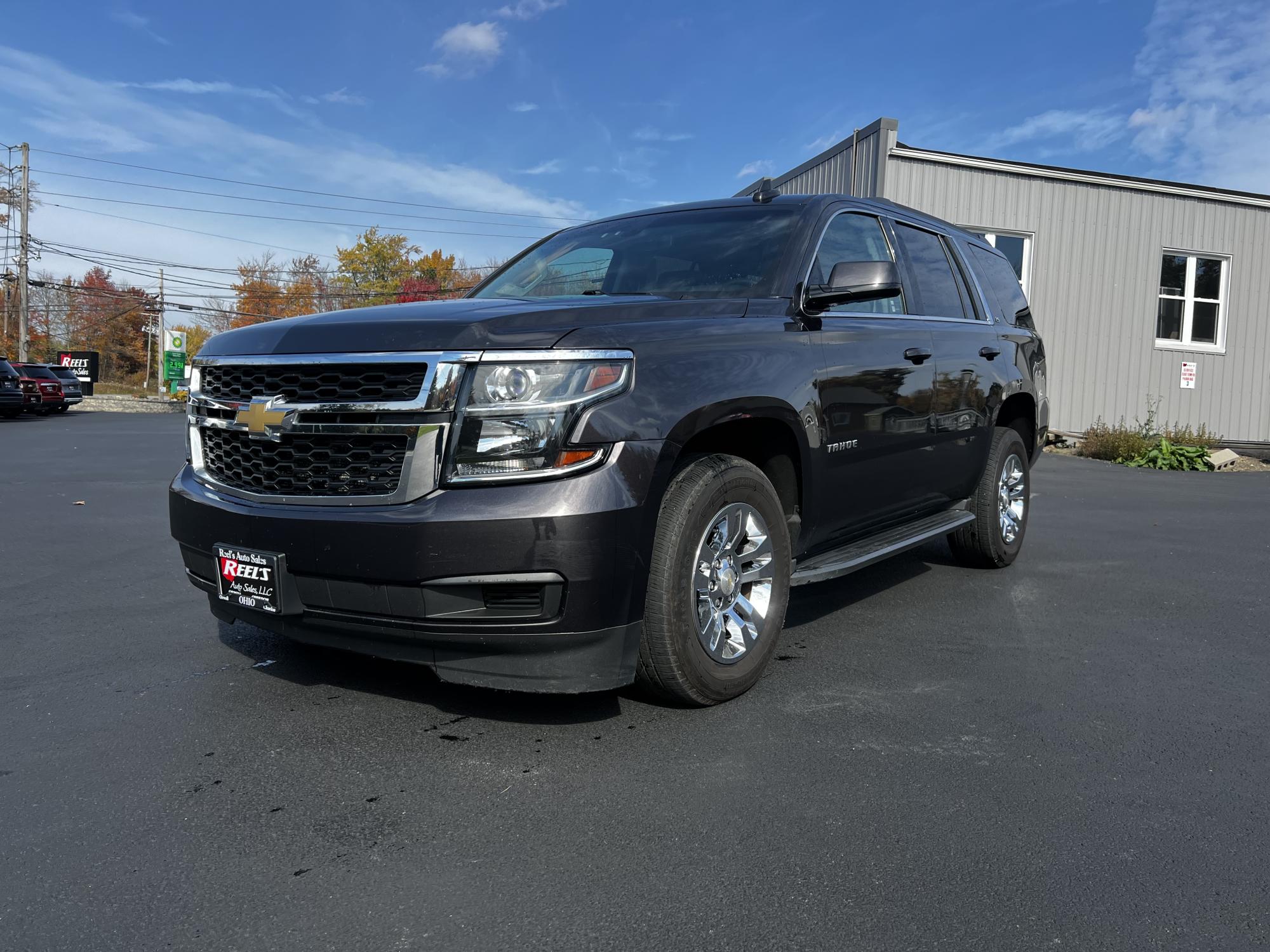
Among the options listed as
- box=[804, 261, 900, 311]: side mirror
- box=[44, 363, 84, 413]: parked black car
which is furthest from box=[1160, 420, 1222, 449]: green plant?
box=[44, 363, 84, 413]: parked black car

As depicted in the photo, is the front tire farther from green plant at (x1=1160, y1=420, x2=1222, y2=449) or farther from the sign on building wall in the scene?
the sign on building wall

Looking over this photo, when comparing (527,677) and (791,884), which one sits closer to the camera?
(791,884)

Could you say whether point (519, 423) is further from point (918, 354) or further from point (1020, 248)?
point (1020, 248)

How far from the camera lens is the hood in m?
2.96

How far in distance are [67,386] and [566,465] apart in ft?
105

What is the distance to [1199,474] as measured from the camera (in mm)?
14055

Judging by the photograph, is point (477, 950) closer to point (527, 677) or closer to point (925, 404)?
point (527, 677)

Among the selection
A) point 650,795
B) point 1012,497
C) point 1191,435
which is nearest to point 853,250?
point 1012,497

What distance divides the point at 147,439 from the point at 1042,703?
61.2ft

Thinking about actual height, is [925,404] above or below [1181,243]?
below

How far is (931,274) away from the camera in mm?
5387

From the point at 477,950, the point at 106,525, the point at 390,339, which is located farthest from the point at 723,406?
the point at 106,525

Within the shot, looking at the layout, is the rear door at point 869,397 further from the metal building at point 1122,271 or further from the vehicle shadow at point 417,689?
the metal building at point 1122,271

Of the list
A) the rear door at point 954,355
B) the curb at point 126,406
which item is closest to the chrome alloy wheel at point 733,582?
the rear door at point 954,355
